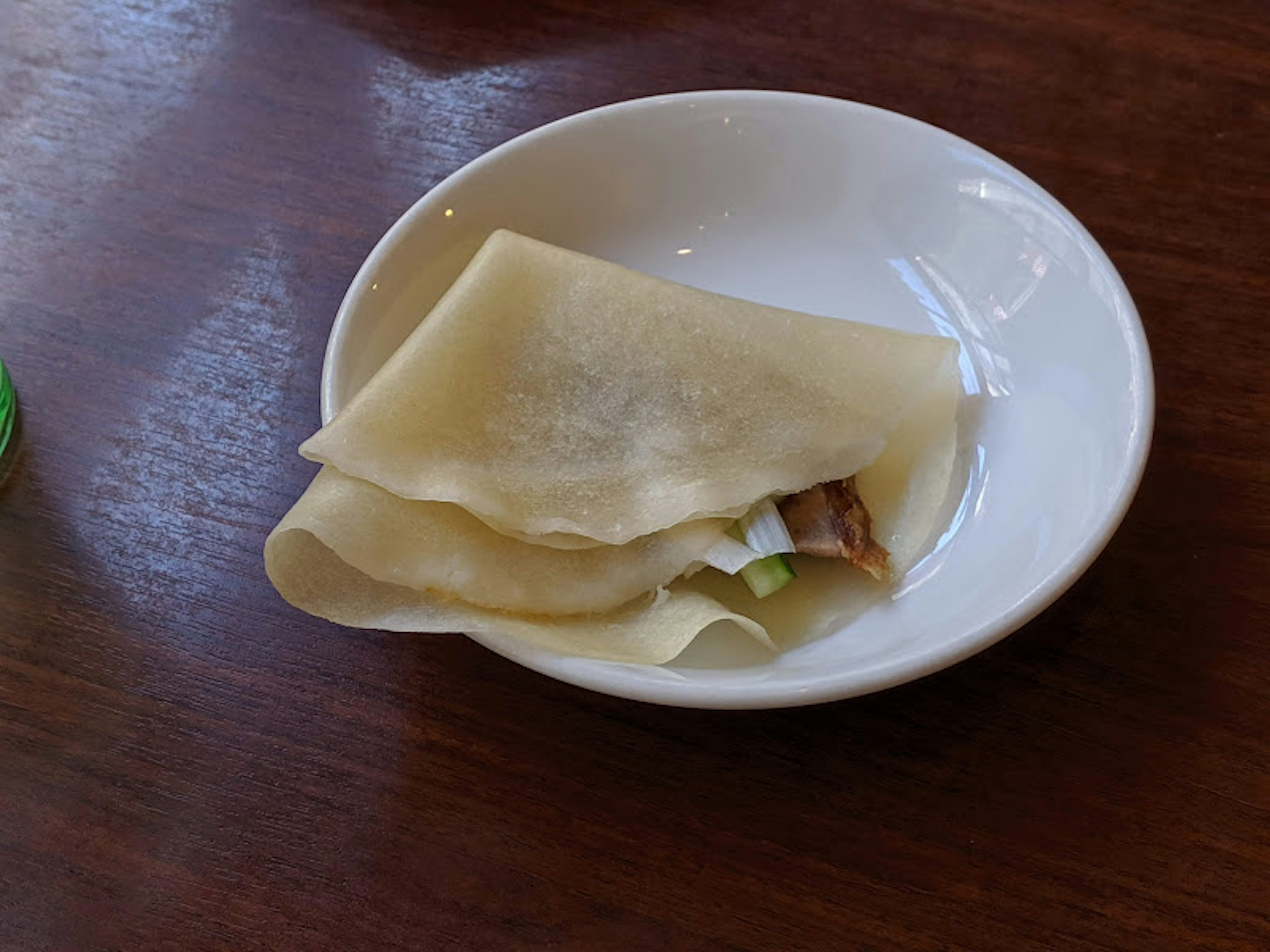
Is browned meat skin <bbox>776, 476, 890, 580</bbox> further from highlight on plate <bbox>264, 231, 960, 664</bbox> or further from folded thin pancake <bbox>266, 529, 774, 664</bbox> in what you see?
Answer: folded thin pancake <bbox>266, 529, 774, 664</bbox>

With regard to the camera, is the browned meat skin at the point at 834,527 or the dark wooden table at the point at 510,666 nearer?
the dark wooden table at the point at 510,666

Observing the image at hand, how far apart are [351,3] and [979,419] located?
115cm

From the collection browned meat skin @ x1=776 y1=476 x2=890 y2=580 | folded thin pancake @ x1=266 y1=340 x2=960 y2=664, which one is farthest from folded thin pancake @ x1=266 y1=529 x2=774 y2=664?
browned meat skin @ x1=776 y1=476 x2=890 y2=580

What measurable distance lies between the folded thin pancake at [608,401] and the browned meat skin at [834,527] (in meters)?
0.03

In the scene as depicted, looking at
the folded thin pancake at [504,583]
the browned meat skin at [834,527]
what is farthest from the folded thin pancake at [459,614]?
the browned meat skin at [834,527]

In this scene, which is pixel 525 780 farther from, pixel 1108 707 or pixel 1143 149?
pixel 1143 149

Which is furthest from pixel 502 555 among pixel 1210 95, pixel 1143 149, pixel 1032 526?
pixel 1210 95

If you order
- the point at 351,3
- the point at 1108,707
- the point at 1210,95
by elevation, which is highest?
the point at 1210,95

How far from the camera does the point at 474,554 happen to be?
956mm

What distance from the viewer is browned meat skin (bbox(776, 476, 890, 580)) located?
997mm

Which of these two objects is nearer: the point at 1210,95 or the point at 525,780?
the point at 525,780

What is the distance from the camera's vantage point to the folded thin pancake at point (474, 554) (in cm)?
92

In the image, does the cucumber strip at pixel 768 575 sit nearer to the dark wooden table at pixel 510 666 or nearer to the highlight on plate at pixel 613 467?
the highlight on plate at pixel 613 467

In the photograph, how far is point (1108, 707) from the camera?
938 millimetres
